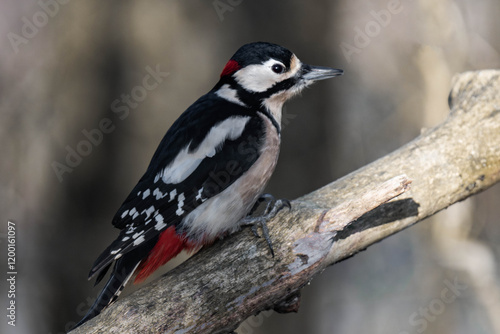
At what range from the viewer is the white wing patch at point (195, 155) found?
8.29ft

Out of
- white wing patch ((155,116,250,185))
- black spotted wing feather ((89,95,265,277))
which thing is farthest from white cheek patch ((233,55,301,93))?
white wing patch ((155,116,250,185))

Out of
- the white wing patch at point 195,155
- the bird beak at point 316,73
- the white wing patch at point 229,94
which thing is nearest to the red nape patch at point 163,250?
the white wing patch at point 195,155

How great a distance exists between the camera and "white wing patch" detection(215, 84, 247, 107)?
2.79 meters

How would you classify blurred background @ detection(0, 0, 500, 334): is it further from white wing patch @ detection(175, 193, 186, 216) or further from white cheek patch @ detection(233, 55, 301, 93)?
white wing patch @ detection(175, 193, 186, 216)

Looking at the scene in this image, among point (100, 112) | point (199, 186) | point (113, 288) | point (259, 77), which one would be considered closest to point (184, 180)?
point (199, 186)

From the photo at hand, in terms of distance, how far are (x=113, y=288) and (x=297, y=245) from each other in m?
0.79

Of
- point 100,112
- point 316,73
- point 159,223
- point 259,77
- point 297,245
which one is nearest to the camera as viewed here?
point 297,245

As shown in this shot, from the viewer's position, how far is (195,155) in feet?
8.36

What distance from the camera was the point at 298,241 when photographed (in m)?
2.33

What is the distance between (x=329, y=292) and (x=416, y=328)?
2.73 ft

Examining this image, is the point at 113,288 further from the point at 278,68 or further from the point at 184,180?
the point at 278,68

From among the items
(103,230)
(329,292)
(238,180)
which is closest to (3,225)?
(103,230)

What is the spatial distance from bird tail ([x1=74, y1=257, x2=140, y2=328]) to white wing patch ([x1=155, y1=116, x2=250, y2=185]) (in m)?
0.40

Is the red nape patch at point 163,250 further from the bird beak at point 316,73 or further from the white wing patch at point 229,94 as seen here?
the bird beak at point 316,73
